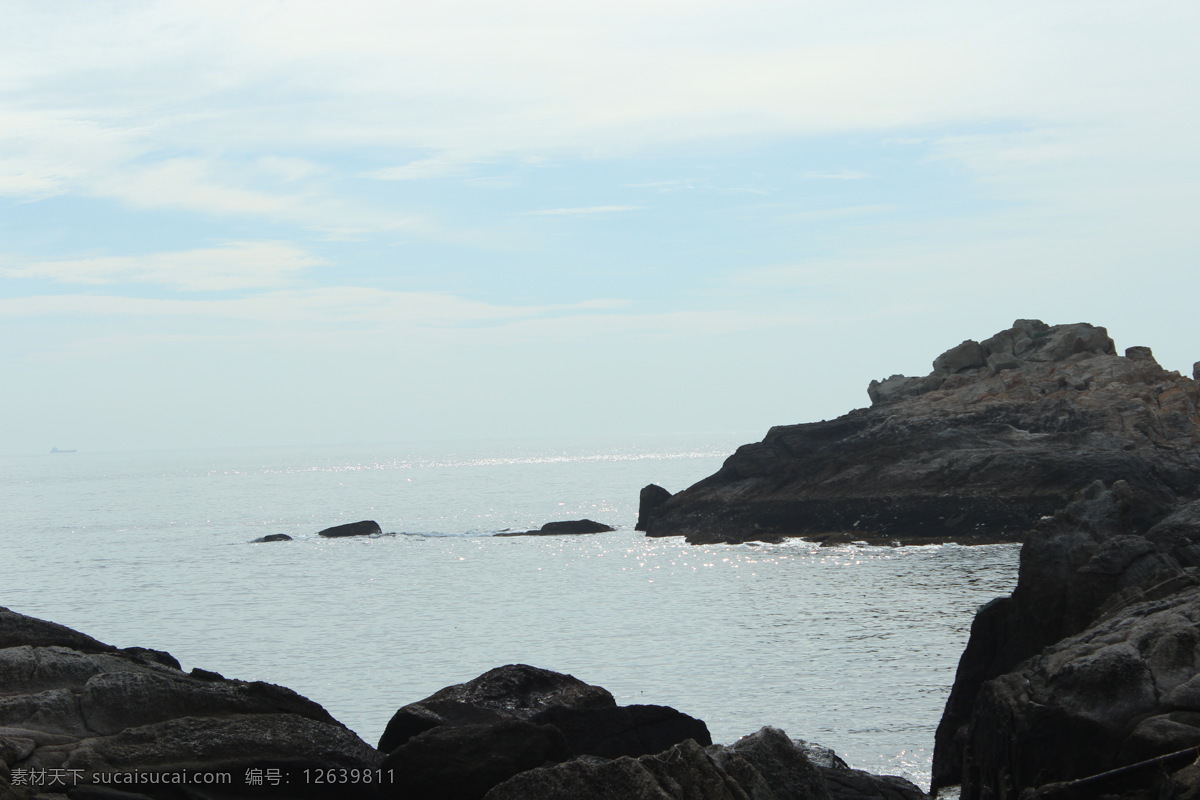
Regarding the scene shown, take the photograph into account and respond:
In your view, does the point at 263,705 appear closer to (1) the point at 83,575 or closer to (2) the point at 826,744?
(2) the point at 826,744

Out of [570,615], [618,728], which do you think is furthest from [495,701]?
[570,615]

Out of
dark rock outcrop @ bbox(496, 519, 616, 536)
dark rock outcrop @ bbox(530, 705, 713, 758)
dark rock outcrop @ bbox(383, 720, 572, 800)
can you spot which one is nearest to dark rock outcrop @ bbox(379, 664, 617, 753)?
dark rock outcrop @ bbox(530, 705, 713, 758)

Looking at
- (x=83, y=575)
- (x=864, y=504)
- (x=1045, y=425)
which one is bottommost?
(x=83, y=575)

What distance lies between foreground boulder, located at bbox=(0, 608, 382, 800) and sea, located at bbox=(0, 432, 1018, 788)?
10434mm

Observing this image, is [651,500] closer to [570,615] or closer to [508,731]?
[570,615]

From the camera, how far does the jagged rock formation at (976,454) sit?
57.4 metres

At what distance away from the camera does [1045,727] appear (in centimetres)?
1427

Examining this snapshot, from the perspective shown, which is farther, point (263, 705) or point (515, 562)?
point (515, 562)

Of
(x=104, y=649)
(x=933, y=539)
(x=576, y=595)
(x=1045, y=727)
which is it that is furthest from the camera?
(x=933, y=539)

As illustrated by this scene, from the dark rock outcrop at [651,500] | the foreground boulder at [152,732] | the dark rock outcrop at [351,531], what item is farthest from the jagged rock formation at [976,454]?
the foreground boulder at [152,732]

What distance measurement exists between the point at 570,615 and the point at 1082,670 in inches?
1273

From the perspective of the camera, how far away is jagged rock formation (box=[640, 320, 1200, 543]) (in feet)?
188

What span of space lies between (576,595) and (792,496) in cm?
1846

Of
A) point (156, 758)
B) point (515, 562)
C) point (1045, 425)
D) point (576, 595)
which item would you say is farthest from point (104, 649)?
point (1045, 425)
